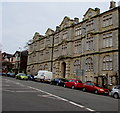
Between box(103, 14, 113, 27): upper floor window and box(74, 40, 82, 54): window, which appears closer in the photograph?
box(103, 14, 113, 27): upper floor window

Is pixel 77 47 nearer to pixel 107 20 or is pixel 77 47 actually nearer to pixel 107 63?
pixel 107 20

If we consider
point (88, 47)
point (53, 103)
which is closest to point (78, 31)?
point (88, 47)

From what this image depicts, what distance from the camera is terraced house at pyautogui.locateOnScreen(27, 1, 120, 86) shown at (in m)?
34.9

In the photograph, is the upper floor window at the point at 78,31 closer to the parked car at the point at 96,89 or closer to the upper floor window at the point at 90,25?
the upper floor window at the point at 90,25

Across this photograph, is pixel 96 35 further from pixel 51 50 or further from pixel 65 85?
pixel 51 50

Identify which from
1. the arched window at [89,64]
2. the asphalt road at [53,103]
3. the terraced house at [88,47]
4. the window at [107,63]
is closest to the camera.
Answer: the asphalt road at [53,103]

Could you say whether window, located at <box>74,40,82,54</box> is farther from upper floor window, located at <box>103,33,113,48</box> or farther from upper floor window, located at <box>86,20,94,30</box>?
upper floor window, located at <box>103,33,113,48</box>

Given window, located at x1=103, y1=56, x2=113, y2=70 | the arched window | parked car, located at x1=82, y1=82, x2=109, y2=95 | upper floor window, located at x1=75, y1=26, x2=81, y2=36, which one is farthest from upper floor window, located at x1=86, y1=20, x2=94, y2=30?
parked car, located at x1=82, y1=82, x2=109, y2=95

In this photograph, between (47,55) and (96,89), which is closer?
(96,89)

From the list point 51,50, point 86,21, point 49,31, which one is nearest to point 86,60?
point 86,21

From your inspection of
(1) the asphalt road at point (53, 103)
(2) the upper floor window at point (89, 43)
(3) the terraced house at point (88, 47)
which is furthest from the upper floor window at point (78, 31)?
(1) the asphalt road at point (53, 103)

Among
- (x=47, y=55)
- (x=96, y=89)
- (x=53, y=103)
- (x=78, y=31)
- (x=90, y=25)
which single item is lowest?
(x=53, y=103)

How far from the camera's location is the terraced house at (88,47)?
34938 mm

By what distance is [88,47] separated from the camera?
132ft
